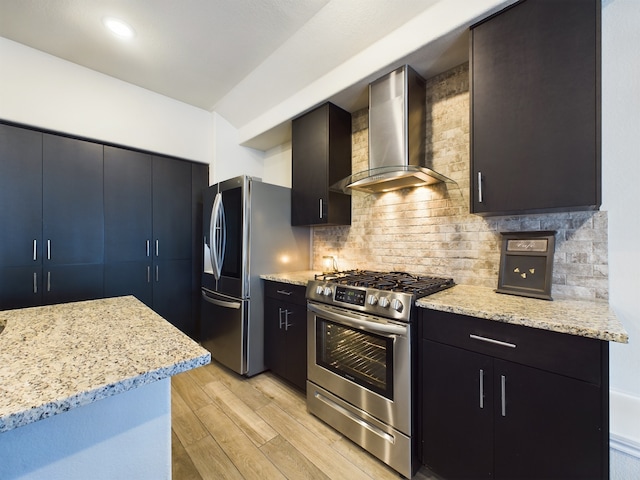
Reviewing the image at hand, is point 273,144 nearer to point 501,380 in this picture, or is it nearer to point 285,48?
point 285,48

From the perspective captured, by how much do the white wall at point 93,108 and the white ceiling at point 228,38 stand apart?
12 centimetres

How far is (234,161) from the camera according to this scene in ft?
11.3

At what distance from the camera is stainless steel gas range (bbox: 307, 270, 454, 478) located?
1.50m

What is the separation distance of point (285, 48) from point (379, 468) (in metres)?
3.05

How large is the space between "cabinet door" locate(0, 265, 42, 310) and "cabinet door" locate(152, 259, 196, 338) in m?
0.88

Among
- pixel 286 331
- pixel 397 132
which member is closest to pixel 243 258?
pixel 286 331

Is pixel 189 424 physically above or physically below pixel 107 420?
below

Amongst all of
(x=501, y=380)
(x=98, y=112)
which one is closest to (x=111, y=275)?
(x=98, y=112)

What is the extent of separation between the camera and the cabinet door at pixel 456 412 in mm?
1290

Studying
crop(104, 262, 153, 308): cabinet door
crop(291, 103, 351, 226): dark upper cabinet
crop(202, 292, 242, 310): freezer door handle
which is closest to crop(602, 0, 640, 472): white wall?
crop(291, 103, 351, 226): dark upper cabinet

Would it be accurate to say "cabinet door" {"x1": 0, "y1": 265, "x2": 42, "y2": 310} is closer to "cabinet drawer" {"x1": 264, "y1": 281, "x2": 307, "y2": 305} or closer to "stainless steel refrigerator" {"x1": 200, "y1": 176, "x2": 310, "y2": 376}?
"stainless steel refrigerator" {"x1": 200, "y1": 176, "x2": 310, "y2": 376}

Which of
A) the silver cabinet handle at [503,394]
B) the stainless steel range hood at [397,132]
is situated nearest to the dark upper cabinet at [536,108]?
the stainless steel range hood at [397,132]

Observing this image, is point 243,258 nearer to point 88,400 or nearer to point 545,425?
point 88,400

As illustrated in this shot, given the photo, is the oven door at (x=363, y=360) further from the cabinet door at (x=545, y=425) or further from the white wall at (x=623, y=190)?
the white wall at (x=623, y=190)
